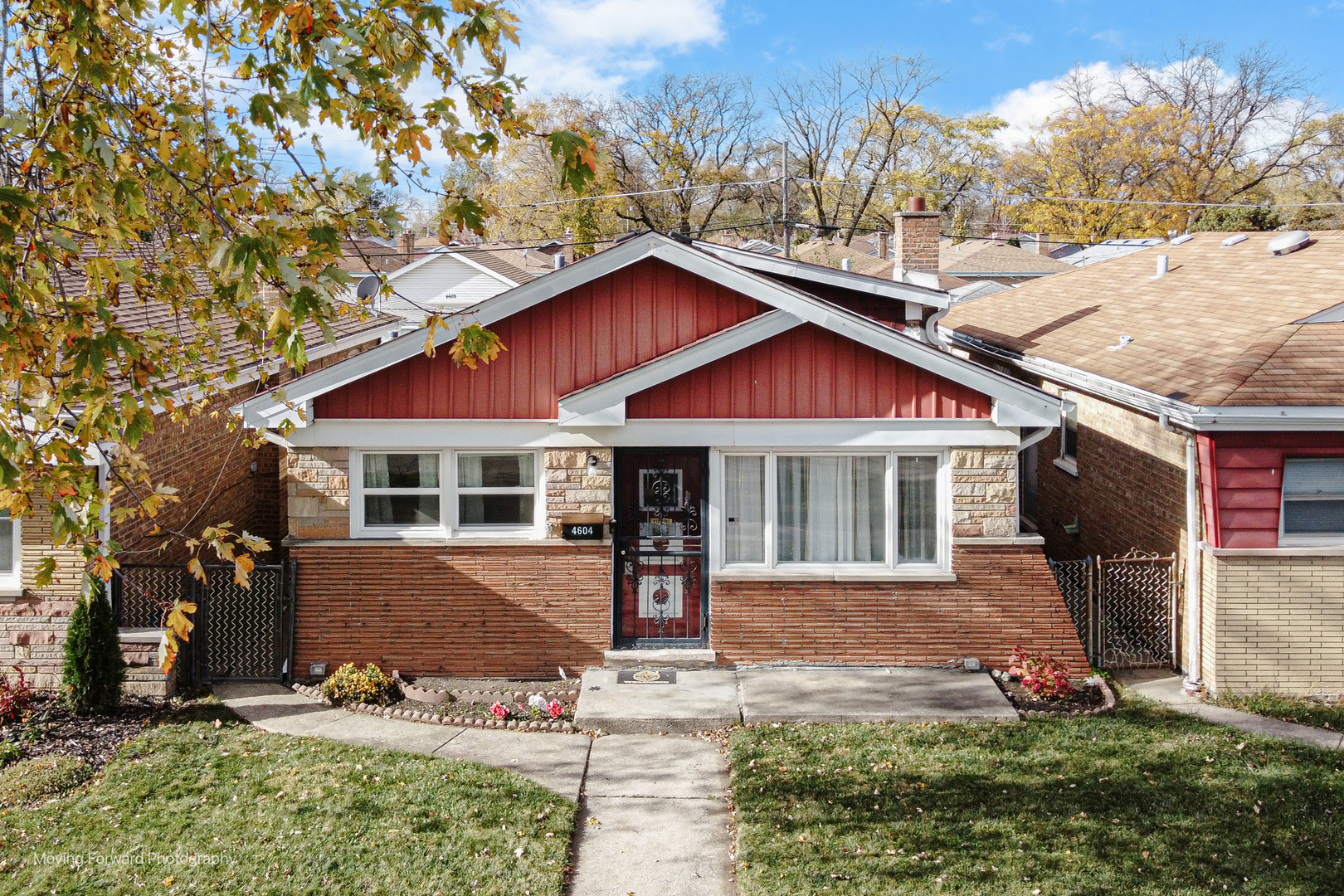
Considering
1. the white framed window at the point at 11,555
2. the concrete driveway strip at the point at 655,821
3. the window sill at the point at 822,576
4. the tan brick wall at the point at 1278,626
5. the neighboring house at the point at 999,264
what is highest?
the neighboring house at the point at 999,264

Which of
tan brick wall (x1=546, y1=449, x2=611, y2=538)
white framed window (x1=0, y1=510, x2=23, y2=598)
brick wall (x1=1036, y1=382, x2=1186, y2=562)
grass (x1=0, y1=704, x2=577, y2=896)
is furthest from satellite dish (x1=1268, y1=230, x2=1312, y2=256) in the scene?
white framed window (x1=0, y1=510, x2=23, y2=598)

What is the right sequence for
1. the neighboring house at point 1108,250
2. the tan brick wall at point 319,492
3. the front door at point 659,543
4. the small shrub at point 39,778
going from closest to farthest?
the small shrub at point 39,778
the tan brick wall at point 319,492
the front door at point 659,543
the neighboring house at point 1108,250

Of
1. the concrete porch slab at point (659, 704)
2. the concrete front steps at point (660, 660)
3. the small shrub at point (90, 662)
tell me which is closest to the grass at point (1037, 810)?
the concrete porch slab at point (659, 704)

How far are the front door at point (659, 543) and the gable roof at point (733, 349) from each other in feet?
4.01

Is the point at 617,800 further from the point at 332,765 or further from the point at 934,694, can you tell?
the point at 934,694

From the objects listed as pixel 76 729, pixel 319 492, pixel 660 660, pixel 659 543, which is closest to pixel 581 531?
pixel 659 543

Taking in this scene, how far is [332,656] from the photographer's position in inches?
451

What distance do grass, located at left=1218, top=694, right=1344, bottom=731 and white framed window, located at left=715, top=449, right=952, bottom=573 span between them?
3.19m

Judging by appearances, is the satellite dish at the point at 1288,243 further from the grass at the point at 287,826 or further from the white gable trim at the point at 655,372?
the grass at the point at 287,826

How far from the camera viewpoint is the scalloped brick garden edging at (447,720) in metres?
10.1

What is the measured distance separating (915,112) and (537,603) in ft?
172

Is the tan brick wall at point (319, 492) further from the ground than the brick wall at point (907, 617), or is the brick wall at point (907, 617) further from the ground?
the tan brick wall at point (319, 492)

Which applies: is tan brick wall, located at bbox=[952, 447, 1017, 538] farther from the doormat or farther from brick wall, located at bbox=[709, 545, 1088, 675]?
the doormat

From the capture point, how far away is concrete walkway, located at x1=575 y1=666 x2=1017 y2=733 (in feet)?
33.1
